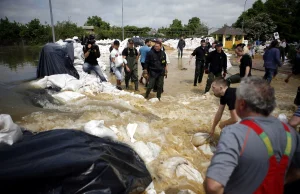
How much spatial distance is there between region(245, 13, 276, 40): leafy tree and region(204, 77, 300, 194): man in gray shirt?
3309 centimetres

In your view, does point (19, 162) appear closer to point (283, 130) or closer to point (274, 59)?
point (283, 130)

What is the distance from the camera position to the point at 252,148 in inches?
46.1

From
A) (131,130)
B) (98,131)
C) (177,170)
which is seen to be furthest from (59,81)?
(177,170)

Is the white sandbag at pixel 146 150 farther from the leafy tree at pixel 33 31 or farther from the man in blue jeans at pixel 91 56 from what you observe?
the leafy tree at pixel 33 31

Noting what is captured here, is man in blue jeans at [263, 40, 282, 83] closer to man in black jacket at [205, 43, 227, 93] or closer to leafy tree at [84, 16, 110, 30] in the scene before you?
man in black jacket at [205, 43, 227, 93]

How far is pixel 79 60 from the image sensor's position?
8.05 metres

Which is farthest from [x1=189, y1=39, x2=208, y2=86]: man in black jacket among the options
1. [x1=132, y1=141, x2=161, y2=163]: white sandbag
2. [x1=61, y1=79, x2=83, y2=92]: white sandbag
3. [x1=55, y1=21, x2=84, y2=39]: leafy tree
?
[x1=55, y1=21, x2=84, y2=39]: leafy tree

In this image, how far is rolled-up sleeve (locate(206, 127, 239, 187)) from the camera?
1.13 metres

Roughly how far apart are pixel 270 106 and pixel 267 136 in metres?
0.18

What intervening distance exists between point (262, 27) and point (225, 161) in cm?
3409

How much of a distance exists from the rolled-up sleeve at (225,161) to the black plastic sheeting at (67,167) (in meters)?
0.96

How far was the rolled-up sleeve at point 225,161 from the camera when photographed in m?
1.13

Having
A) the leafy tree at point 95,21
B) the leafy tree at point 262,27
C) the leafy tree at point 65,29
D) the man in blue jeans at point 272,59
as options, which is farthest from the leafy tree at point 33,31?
the man in blue jeans at point 272,59

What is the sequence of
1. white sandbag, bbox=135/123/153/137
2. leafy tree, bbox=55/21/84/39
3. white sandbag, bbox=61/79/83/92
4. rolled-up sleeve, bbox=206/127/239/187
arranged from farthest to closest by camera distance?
leafy tree, bbox=55/21/84/39, white sandbag, bbox=61/79/83/92, white sandbag, bbox=135/123/153/137, rolled-up sleeve, bbox=206/127/239/187
